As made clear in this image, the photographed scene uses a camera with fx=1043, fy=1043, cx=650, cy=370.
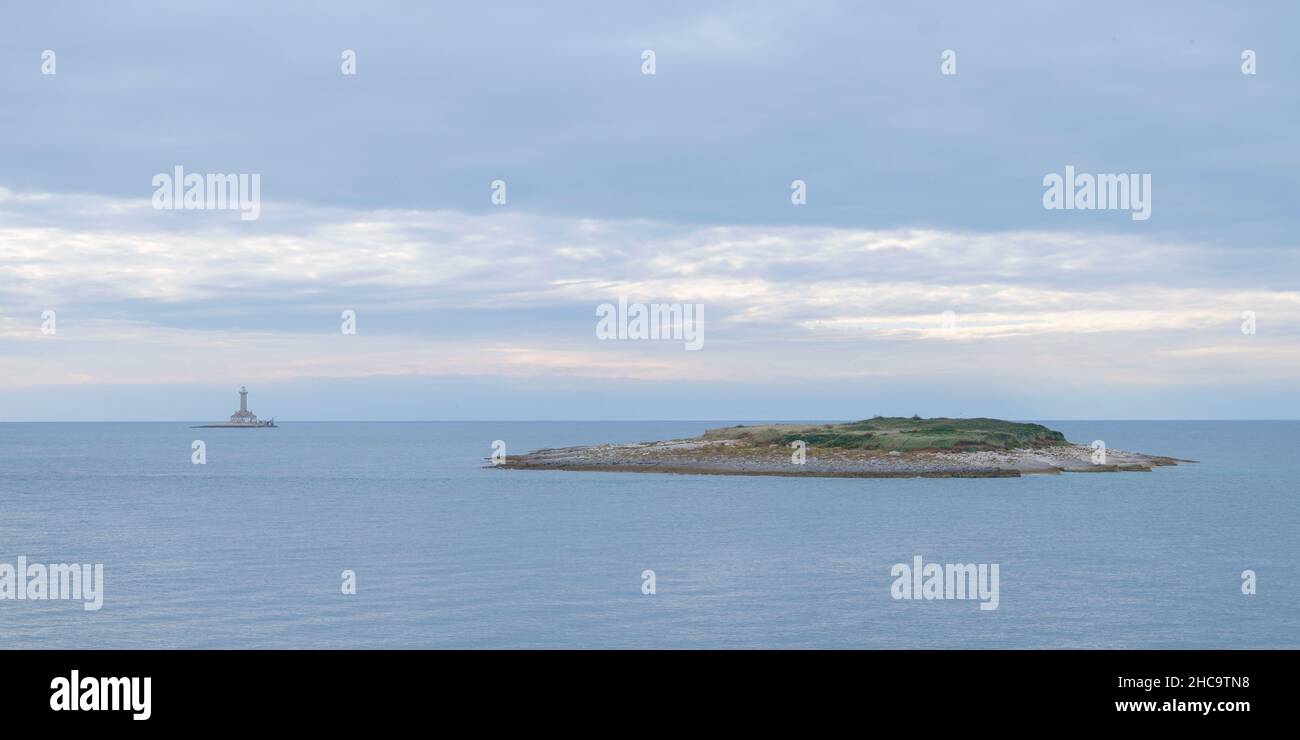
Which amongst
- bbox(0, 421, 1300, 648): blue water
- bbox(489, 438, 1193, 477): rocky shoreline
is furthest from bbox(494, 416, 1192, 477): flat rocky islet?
bbox(0, 421, 1300, 648): blue water

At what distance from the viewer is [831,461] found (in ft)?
440

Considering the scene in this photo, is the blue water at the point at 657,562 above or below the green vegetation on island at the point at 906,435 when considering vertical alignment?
below

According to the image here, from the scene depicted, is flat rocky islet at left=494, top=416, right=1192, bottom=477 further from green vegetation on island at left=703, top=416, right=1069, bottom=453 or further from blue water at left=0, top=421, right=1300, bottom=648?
blue water at left=0, top=421, right=1300, bottom=648

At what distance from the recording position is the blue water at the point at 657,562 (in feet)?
120

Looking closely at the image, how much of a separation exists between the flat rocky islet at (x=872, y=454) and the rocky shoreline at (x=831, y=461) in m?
0.13

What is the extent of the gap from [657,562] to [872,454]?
8374 cm

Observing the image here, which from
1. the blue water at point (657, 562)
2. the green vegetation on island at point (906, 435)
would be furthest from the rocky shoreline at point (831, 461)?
the blue water at point (657, 562)

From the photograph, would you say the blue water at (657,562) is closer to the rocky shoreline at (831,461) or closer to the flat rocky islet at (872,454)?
the rocky shoreline at (831,461)

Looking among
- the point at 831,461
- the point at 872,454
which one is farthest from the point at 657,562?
the point at 872,454

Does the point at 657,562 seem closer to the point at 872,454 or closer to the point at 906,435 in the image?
the point at 872,454
